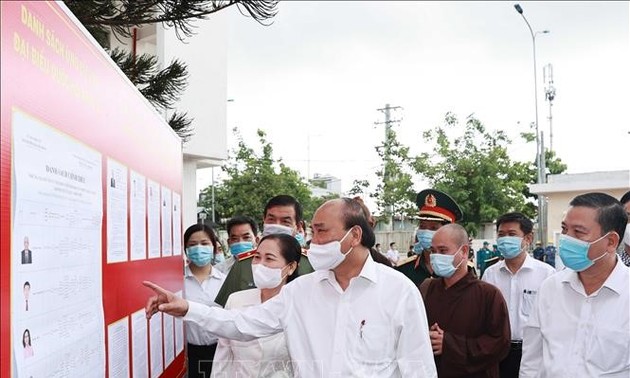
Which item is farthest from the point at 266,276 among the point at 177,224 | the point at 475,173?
the point at 475,173

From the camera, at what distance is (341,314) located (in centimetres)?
290

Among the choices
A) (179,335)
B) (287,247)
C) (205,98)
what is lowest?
(179,335)

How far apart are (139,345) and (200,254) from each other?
2028 mm

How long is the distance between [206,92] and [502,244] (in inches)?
398

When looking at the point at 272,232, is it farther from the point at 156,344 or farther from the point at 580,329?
the point at 580,329

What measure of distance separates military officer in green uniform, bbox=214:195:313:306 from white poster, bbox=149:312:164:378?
88 cm

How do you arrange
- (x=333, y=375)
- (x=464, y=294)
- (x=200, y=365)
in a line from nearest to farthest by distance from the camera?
1. (x=333, y=375)
2. (x=464, y=294)
3. (x=200, y=365)

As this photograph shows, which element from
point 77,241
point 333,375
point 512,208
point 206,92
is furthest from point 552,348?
point 512,208

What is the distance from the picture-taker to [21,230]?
5.49ft

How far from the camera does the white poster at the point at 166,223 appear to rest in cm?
369

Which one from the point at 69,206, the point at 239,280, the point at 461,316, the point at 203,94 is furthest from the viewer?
the point at 203,94

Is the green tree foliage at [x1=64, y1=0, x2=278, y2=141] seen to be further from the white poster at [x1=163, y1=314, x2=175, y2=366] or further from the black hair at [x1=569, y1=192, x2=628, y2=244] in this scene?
the black hair at [x1=569, y1=192, x2=628, y2=244]

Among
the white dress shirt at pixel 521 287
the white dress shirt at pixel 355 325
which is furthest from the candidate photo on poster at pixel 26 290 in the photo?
the white dress shirt at pixel 521 287

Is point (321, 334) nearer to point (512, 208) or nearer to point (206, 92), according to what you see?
point (206, 92)
